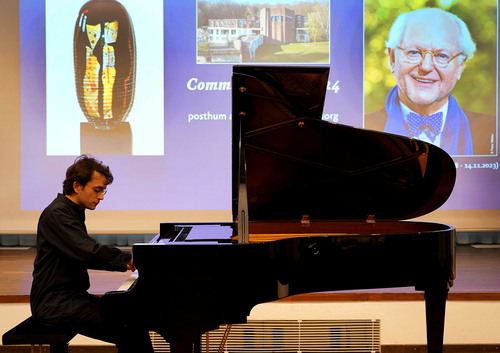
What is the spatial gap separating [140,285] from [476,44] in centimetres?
431

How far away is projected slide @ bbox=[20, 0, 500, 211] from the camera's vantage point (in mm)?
5543

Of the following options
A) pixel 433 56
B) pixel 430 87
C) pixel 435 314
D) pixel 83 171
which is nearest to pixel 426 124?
pixel 430 87

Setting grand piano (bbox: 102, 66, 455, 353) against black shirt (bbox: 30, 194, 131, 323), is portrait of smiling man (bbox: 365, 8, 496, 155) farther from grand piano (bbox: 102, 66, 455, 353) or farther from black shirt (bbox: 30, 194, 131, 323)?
black shirt (bbox: 30, 194, 131, 323)

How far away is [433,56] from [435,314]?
3.22 meters

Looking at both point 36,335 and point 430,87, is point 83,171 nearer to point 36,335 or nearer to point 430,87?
point 36,335

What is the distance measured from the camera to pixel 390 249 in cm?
280

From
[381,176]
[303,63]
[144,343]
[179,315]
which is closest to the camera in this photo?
[179,315]

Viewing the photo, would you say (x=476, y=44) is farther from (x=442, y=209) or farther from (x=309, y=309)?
(x=309, y=309)

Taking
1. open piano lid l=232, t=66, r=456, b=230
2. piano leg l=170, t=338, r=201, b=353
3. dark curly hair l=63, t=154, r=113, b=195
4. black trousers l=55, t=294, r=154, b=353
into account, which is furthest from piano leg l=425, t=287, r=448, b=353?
dark curly hair l=63, t=154, r=113, b=195

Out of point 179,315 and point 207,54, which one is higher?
point 207,54

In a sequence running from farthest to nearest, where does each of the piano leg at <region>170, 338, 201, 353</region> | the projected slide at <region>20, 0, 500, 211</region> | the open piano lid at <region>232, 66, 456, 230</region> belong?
the projected slide at <region>20, 0, 500, 211</region> → the open piano lid at <region>232, 66, 456, 230</region> → the piano leg at <region>170, 338, 201, 353</region>

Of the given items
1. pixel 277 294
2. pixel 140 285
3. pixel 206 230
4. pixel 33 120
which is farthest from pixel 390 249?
pixel 33 120

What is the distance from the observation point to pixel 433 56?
5602 millimetres

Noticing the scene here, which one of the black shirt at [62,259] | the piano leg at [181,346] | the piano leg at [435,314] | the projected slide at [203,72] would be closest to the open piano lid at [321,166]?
the piano leg at [435,314]
